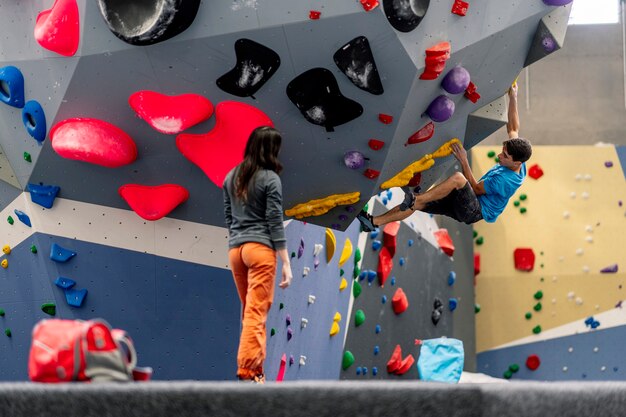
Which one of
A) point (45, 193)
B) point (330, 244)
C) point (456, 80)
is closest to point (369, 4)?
point (456, 80)

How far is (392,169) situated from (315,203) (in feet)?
1.79

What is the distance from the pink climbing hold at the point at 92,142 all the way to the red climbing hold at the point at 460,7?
2077 millimetres

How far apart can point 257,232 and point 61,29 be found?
65.0 inches

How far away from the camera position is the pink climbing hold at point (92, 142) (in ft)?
20.7

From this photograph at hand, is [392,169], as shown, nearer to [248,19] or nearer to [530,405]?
[248,19]

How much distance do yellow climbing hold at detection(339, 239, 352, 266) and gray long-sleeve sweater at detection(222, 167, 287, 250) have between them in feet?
11.4

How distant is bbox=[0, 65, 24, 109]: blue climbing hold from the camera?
6.43 meters

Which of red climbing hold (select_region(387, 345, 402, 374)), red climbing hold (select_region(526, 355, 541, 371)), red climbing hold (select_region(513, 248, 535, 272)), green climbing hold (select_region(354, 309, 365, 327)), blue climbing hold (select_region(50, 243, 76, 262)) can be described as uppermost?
blue climbing hold (select_region(50, 243, 76, 262))

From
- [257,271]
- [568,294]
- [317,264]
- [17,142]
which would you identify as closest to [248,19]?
[257,271]

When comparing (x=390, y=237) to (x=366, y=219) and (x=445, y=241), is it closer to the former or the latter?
(x=445, y=241)

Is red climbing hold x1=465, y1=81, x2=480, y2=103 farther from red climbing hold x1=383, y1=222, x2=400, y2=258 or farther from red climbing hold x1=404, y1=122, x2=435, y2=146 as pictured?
red climbing hold x1=383, y1=222, x2=400, y2=258

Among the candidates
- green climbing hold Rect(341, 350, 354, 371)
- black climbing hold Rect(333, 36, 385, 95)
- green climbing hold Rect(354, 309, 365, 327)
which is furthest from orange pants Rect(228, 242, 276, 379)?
green climbing hold Rect(354, 309, 365, 327)

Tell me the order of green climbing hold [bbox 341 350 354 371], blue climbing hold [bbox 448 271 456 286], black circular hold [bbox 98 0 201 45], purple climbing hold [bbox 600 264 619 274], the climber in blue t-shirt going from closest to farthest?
black circular hold [bbox 98 0 201 45] < the climber in blue t-shirt < green climbing hold [bbox 341 350 354 371] < blue climbing hold [bbox 448 271 456 286] < purple climbing hold [bbox 600 264 619 274]

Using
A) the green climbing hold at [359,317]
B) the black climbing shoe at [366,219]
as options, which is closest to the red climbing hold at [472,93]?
the black climbing shoe at [366,219]
